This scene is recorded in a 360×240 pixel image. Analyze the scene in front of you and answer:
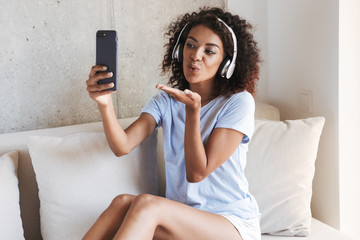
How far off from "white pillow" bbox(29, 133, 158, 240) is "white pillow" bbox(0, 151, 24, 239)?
0.28 ft

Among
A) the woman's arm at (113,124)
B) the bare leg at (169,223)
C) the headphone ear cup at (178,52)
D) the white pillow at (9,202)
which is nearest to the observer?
the bare leg at (169,223)

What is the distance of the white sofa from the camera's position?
1497mm

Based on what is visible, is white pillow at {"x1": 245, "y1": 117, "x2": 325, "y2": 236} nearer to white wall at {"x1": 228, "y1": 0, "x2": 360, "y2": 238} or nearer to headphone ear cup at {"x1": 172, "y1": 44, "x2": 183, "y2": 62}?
white wall at {"x1": 228, "y1": 0, "x2": 360, "y2": 238}

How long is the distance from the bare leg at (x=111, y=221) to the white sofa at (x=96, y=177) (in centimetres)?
20

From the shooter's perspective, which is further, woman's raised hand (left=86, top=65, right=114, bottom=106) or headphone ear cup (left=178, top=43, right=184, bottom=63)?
headphone ear cup (left=178, top=43, right=184, bottom=63)

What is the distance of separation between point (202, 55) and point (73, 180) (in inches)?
24.1

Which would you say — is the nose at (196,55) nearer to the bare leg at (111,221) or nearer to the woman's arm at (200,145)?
the woman's arm at (200,145)

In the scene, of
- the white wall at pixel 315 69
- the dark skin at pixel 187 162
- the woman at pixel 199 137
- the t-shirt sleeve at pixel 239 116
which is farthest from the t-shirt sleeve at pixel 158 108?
the white wall at pixel 315 69

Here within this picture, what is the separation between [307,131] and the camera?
1.67 m

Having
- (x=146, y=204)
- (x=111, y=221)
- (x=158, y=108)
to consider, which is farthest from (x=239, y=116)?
(x=111, y=221)

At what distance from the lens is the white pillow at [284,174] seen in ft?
5.29
